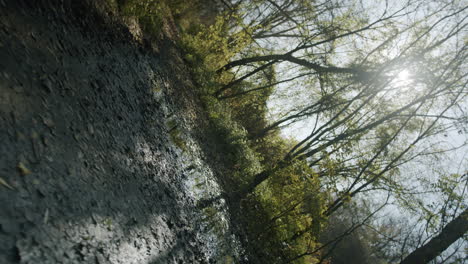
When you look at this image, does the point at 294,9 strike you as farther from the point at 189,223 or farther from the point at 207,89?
the point at 189,223

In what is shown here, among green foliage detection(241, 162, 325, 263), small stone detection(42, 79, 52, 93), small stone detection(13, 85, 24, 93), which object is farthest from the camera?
green foliage detection(241, 162, 325, 263)

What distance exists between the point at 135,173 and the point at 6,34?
1.49 meters

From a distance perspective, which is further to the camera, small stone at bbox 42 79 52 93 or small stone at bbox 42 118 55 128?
small stone at bbox 42 79 52 93

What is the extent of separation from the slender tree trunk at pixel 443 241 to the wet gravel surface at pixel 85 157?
3400mm

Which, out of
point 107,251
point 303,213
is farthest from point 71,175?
point 303,213

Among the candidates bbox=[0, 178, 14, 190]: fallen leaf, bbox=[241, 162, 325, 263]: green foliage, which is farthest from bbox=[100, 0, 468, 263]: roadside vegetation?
bbox=[0, 178, 14, 190]: fallen leaf

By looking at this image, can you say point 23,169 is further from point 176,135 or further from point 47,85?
point 176,135

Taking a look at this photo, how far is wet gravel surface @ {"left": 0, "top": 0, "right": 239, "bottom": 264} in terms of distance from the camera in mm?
1526

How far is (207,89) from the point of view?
7.06 meters

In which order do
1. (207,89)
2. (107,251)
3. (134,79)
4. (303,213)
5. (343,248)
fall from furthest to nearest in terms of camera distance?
(343,248) → (207,89) → (303,213) → (134,79) → (107,251)

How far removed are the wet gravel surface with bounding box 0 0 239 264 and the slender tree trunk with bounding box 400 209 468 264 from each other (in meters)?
3.40

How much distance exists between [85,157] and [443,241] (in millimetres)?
5713

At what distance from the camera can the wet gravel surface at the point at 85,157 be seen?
1.53m

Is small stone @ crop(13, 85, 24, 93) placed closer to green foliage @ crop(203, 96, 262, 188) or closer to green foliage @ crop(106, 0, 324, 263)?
green foliage @ crop(106, 0, 324, 263)
